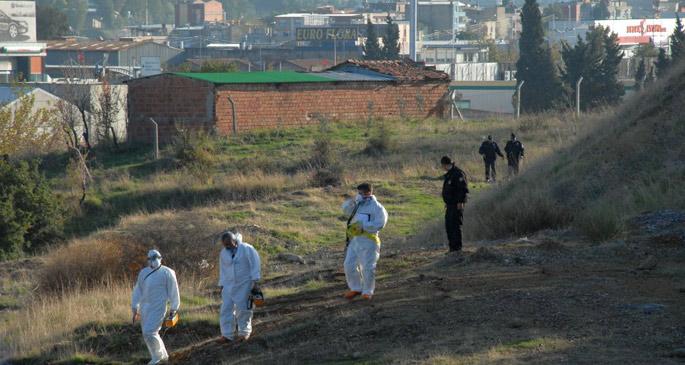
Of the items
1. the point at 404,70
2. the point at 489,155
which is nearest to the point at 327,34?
the point at 404,70

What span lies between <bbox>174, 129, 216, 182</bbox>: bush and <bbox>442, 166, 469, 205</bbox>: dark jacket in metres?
17.7

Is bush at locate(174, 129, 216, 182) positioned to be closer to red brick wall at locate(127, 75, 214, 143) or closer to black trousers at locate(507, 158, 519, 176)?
red brick wall at locate(127, 75, 214, 143)

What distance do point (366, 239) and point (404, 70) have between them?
→ 3480 centimetres

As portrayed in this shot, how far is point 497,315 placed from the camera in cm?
1224

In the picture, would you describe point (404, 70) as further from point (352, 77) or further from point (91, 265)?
point (91, 265)

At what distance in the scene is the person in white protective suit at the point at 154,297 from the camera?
13219 mm

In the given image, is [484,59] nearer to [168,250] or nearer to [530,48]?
[530,48]

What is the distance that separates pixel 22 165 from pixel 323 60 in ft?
245

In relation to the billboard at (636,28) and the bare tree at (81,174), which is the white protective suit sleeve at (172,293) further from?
the billboard at (636,28)

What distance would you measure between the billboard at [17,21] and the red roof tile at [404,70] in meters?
54.5

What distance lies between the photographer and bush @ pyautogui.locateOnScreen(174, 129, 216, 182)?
34034mm

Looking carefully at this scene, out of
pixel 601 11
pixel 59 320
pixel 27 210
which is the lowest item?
pixel 27 210

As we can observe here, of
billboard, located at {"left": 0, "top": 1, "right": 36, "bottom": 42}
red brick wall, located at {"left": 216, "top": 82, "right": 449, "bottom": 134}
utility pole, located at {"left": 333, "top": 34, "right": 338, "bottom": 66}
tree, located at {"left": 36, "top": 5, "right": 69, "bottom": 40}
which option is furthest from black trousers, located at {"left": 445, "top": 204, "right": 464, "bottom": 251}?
tree, located at {"left": 36, "top": 5, "right": 69, "bottom": 40}

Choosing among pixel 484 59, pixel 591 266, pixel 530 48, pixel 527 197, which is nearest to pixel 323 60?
pixel 484 59
